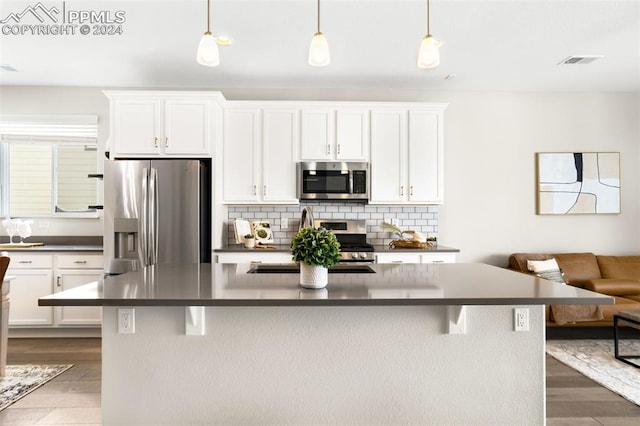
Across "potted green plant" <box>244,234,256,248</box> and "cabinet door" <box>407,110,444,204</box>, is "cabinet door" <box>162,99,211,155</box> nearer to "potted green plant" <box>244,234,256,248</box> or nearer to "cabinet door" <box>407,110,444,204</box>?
"potted green plant" <box>244,234,256,248</box>

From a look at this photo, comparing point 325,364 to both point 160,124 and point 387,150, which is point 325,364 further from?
point 160,124

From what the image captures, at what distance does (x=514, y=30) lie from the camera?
10.8 feet

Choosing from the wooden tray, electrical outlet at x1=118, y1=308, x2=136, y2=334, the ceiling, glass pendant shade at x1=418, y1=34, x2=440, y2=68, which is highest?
the ceiling

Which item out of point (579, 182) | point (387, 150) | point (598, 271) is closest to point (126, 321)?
point (387, 150)

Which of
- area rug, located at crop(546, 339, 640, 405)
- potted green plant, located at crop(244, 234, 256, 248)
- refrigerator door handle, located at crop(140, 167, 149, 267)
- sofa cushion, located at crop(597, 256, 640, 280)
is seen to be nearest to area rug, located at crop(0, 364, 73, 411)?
refrigerator door handle, located at crop(140, 167, 149, 267)

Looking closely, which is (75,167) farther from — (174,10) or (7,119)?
(174,10)

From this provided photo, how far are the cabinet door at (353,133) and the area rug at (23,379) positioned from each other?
3.19 meters

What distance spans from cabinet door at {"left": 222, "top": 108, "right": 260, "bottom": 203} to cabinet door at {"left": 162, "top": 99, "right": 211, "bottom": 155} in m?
0.37

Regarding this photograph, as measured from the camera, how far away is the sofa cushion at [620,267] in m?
4.50

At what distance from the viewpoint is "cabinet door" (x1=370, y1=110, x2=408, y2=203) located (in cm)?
436

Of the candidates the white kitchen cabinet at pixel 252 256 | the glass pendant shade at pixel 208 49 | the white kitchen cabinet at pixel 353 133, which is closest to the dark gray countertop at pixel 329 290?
the glass pendant shade at pixel 208 49

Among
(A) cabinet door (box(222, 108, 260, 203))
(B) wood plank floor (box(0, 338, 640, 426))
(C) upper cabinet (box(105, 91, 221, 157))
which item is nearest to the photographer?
(B) wood plank floor (box(0, 338, 640, 426))

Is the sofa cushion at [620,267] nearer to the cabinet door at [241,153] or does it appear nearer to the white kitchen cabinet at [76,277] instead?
the cabinet door at [241,153]

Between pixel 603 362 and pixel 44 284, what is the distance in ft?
17.4
